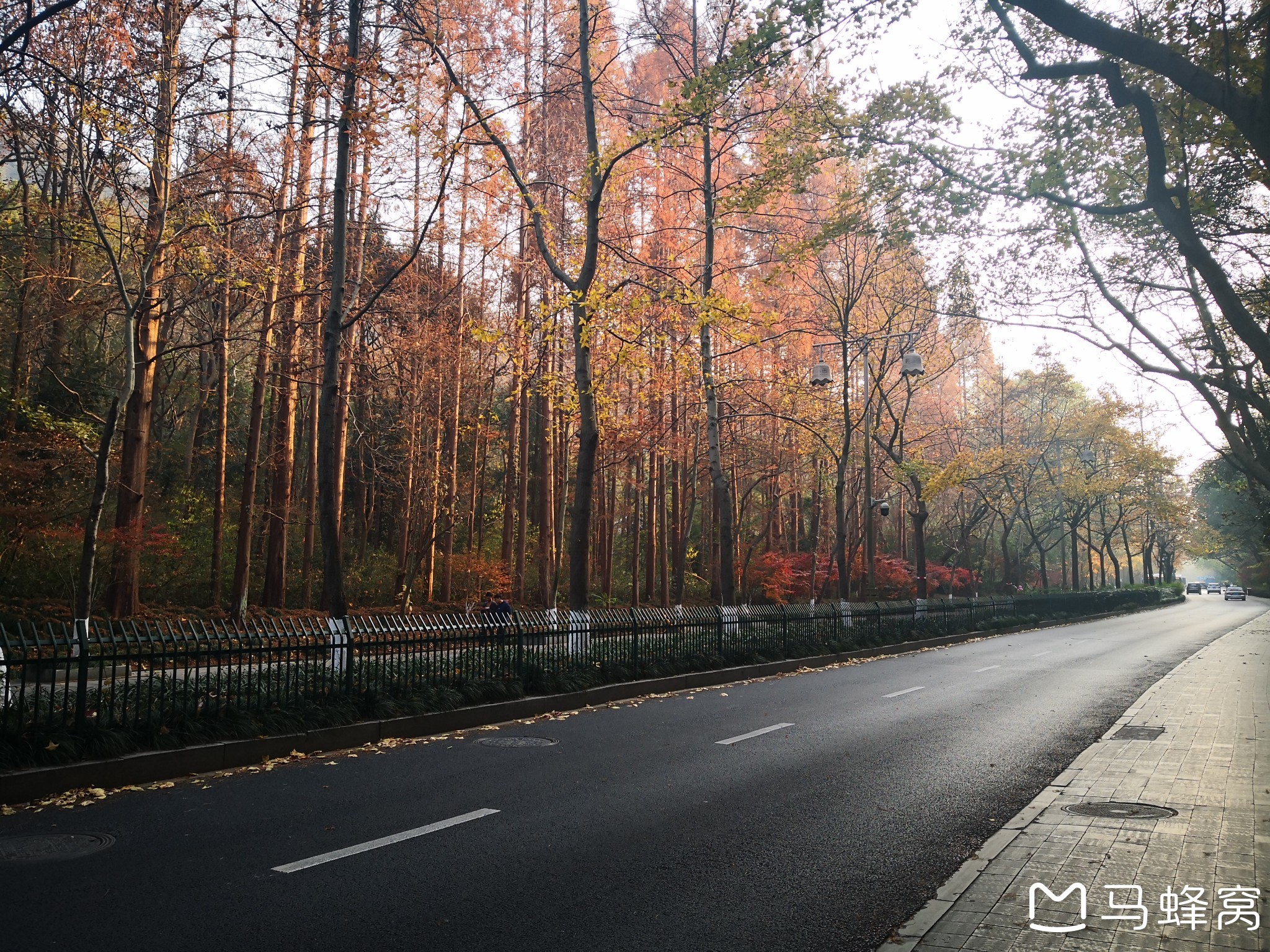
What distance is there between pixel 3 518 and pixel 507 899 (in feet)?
65.1

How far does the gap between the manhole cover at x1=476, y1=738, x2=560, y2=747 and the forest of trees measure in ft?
14.2

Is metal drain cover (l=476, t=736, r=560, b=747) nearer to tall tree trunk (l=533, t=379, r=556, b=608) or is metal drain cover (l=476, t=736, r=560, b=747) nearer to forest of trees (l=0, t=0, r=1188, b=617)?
forest of trees (l=0, t=0, r=1188, b=617)

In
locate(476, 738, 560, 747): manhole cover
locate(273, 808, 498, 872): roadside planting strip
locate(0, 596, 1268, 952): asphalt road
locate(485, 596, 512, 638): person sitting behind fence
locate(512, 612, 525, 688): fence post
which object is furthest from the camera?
locate(485, 596, 512, 638): person sitting behind fence

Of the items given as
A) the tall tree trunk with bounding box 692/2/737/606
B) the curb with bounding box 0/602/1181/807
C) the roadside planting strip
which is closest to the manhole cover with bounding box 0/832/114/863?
the curb with bounding box 0/602/1181/807

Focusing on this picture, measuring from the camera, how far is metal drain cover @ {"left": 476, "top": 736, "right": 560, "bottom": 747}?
385 inches

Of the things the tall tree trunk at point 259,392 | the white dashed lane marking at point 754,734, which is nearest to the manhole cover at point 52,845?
the white dashed lane marking at point 754,734

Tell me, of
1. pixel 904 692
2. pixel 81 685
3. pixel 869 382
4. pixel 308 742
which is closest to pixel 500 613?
pixel 904 692

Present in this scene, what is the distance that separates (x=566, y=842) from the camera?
19.6 ft

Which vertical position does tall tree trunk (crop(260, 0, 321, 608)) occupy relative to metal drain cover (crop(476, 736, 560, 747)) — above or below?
above

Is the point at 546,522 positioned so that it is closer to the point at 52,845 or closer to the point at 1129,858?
the point at 52,845

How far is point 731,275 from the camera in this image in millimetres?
24594

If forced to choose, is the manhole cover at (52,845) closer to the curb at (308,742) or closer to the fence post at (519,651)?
the curb at (308,742)

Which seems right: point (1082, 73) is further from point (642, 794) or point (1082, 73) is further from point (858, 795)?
point (642, 794)

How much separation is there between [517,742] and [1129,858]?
6.48 metres
